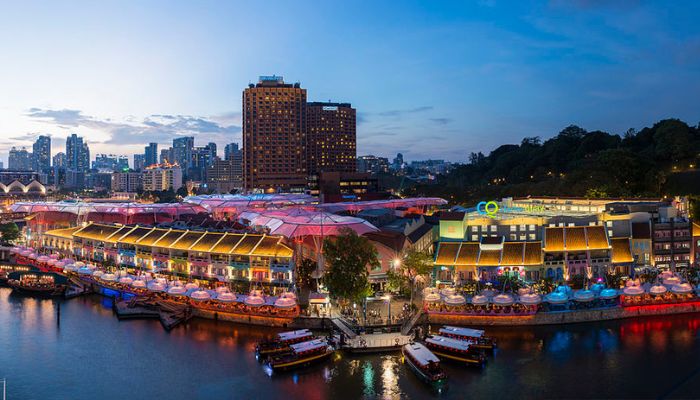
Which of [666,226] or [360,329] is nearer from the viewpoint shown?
[360,329]

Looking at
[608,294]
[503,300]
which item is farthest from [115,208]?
[608,294]

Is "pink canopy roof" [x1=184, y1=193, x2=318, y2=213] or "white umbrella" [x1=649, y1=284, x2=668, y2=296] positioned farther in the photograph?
"pink canopy roof" [x1=184, y1=193, x2=318, y2=213]

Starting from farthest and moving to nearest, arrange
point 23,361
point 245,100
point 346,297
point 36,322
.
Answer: point 245,100, point 36,322, point 346,297, point 23,361

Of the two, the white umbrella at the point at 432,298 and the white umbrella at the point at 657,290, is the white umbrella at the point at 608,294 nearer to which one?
the white umbrella at the point at 657,290

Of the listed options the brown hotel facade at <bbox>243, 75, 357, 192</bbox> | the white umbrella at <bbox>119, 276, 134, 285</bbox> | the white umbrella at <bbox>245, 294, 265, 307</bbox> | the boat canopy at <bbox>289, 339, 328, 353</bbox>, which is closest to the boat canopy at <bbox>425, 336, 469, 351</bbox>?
the boat canopy at <bbox>289, 339, 328, 353</bbox>

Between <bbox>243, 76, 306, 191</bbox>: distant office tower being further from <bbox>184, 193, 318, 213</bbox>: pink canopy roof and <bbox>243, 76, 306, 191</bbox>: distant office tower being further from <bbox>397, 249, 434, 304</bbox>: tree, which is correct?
<bbox>397, 249, 434, 304</bbox>: tree

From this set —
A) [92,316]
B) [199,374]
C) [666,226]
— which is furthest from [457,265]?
[92,316]

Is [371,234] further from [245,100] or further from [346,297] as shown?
[245,100]
